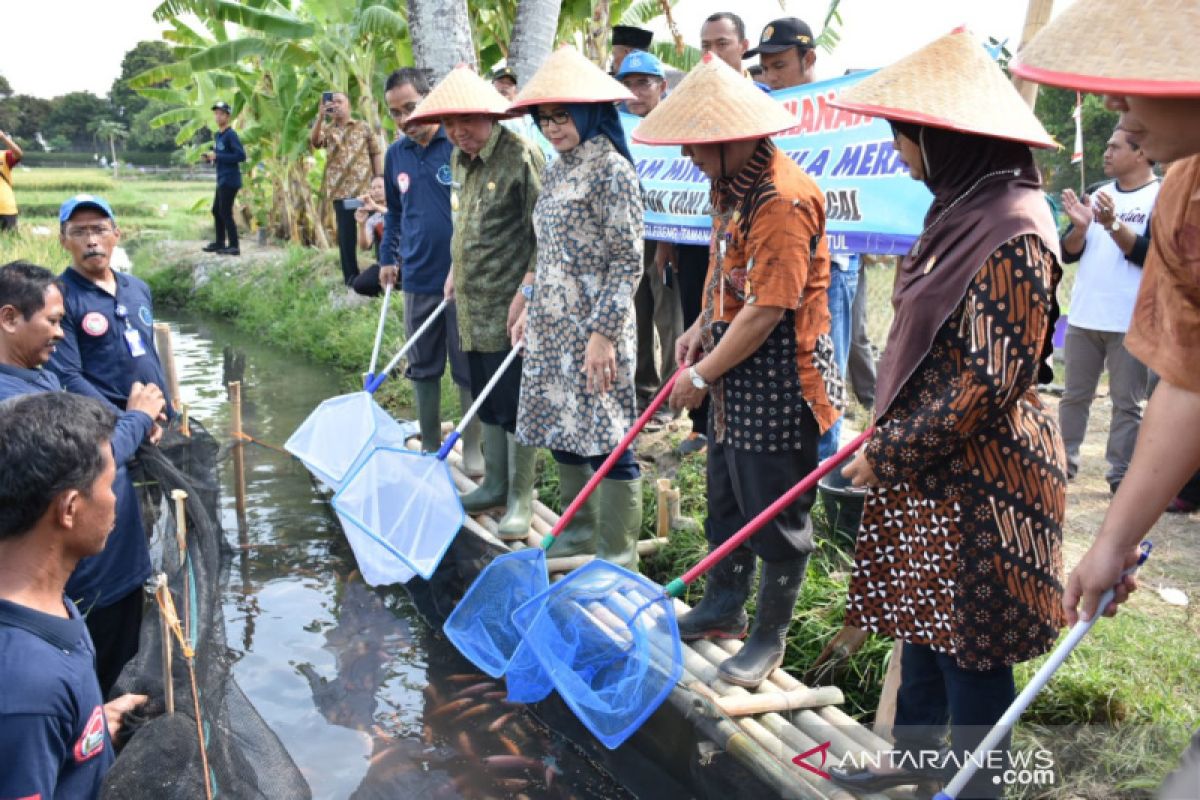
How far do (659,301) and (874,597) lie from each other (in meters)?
3.82

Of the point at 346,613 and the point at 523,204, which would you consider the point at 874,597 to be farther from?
the point at 346,613

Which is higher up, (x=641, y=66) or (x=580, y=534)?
(x=641, y=66)

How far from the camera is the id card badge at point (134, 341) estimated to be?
4.04 meters

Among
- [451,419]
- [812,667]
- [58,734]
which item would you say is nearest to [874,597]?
[812,667]

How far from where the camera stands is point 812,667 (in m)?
3.62

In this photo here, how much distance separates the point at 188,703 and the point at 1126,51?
285 cm

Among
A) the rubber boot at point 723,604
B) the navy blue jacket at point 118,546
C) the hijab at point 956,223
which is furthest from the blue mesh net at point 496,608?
A: the hijab at point 956,223

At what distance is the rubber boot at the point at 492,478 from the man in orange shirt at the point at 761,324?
6.03 feet

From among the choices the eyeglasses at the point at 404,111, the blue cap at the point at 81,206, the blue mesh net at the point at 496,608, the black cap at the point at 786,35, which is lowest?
the blue mesh net at the point at 496,608

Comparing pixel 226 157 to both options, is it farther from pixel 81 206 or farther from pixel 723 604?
pixel 723 604

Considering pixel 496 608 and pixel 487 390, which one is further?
pixel 487 390

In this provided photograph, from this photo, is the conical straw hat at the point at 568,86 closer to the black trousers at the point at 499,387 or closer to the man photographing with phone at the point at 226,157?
the black trousers at the point at 499,387

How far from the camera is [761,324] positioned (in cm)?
293

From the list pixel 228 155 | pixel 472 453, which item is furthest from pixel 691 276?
pixel 228 155
